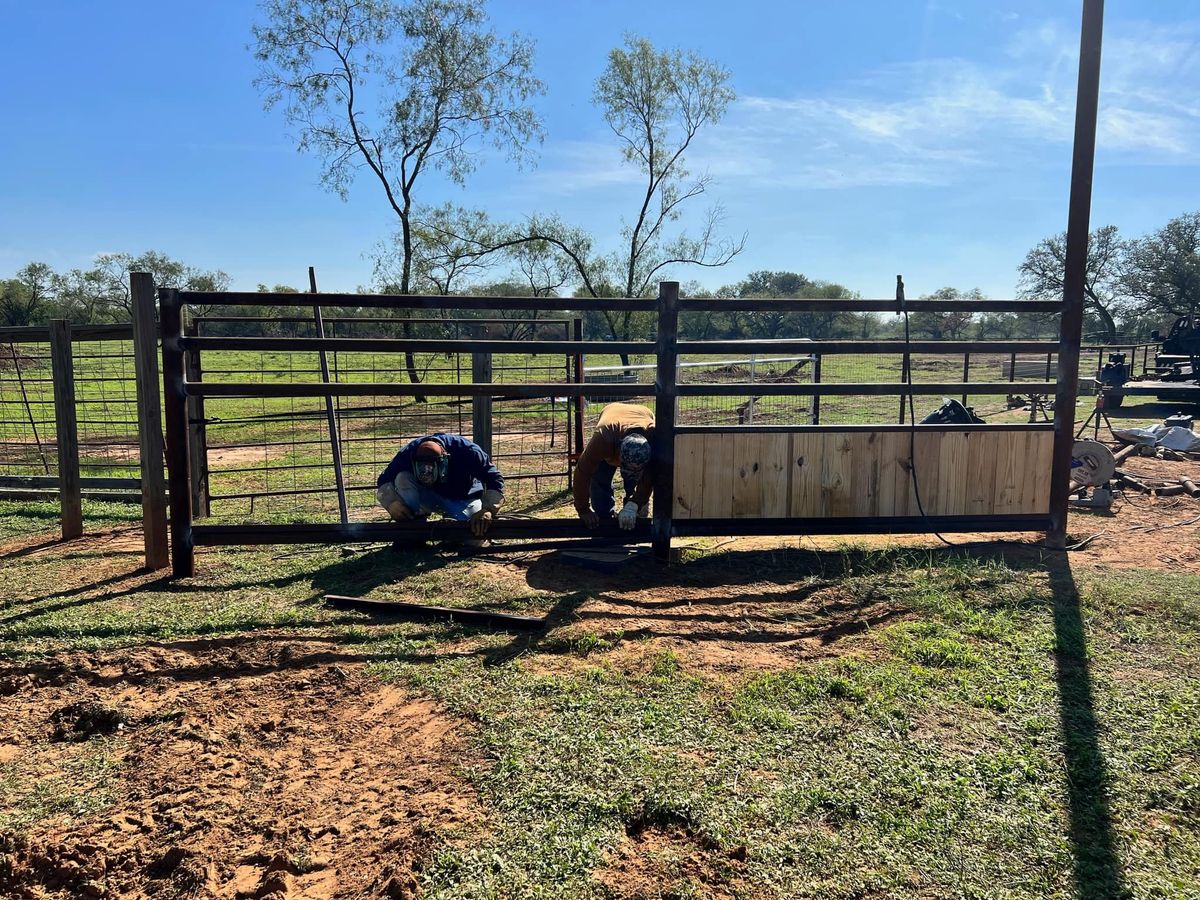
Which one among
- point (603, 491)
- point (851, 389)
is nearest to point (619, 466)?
point (603, 491)

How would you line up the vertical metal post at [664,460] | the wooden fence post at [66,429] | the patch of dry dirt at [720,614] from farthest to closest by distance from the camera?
the wooden fence post at [66,429], the vertical metal post at [664,460], the patch of dry dirt at [720,614]

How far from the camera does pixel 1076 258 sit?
20.4ft

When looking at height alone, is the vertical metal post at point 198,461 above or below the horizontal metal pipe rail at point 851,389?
below

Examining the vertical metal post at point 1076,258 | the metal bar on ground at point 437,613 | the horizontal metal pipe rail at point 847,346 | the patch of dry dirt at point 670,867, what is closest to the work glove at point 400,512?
the metal bar on ground at point 437,613

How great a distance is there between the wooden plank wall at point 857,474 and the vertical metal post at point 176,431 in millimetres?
3714

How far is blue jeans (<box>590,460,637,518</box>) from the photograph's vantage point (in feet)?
21.7

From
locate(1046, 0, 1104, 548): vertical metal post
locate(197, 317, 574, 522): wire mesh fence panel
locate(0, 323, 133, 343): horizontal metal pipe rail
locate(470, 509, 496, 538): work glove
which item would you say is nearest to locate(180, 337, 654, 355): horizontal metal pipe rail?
locate(197, 317, 574, 522): wire mesh fence panel

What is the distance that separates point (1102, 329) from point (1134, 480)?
47.5 metres

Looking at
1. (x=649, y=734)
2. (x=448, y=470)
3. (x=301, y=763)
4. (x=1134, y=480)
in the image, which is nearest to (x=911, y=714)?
(x=649, y=734)

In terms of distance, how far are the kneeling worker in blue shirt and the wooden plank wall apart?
5.32 feet

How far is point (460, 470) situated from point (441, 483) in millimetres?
205

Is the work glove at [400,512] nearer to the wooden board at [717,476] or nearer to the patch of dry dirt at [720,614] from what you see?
the patch of dry dirt at [720,614]

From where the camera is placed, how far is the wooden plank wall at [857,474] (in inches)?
248

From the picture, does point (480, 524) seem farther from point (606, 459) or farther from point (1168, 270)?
point (1168, 270)
